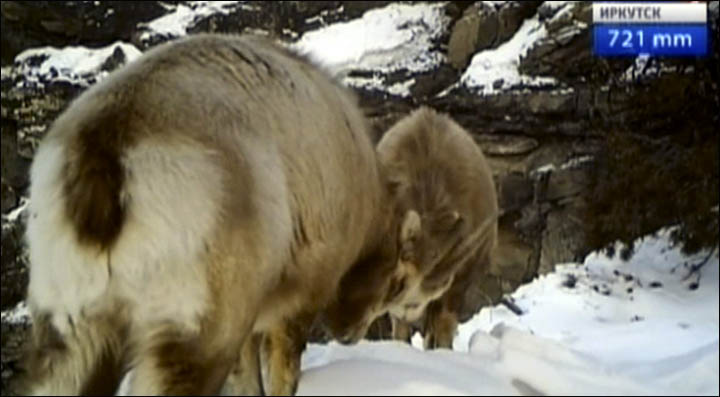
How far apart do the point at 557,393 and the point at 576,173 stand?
1.79 meters

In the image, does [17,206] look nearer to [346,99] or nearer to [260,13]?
[260,13]

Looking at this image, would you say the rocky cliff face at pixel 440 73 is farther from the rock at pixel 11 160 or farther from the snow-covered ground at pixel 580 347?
the snow-covered ground at pixel 580 347

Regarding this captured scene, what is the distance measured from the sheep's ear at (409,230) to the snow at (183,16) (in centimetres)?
126

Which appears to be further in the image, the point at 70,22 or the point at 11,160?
the point at 70,22

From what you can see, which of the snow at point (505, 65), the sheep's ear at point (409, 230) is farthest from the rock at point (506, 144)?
the sheep's ear at point (409, 230)

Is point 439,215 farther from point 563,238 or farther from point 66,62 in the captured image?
point 66,62

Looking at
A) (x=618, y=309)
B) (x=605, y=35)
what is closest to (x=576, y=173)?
(x=605, y=35)

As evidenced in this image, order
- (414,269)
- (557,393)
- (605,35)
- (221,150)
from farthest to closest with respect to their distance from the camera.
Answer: (605,35)
(414,269)
(557,393)
(221,150)

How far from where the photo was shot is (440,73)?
3484mm

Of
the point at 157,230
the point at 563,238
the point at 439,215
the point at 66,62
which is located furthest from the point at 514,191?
the point at 157,230

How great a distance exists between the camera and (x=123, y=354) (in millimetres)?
1243

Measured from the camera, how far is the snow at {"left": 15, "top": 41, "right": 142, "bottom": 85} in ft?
10.2

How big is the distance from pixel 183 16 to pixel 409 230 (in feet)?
4.56

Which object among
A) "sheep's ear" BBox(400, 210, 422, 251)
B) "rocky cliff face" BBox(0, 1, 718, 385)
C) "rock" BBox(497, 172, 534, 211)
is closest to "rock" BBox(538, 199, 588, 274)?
"rocky cliff face" BBox(0, 1, 718, 385)
